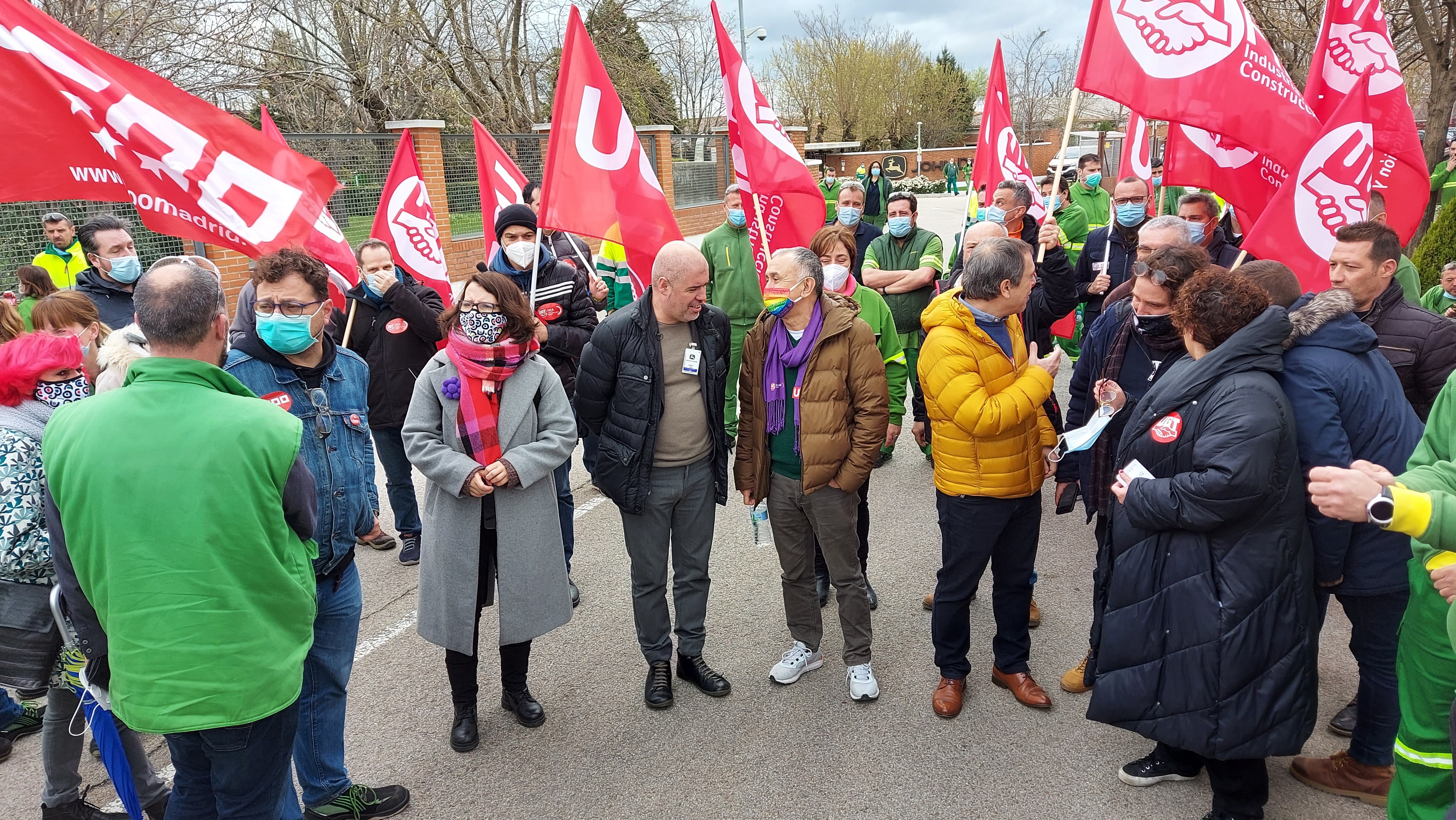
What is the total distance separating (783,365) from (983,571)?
4.03 feet

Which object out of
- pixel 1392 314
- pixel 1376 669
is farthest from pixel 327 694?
pixel 1392 314

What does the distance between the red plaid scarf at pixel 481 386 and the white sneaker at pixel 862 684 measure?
1.81m

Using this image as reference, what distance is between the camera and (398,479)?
17.6 ft

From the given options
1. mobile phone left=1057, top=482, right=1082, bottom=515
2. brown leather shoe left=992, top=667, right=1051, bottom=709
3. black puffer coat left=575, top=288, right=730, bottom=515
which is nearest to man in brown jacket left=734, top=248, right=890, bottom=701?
black puffer coat left=575, top=288, right=730, bottom=515

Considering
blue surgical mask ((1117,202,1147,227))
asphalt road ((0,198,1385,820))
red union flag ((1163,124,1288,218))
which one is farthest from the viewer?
blue surgical mask ((1117,202,1147,227))

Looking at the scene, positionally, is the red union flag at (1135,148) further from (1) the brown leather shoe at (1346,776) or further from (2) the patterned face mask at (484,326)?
(2) the patterned face mask at (484,326)

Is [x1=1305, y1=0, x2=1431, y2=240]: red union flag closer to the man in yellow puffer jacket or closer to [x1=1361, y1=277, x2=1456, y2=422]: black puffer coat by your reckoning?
[x1=1361, y1=277, x2=1456, y2=422]: black puffer coat

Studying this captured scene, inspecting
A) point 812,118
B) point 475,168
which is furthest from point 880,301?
point 812,118

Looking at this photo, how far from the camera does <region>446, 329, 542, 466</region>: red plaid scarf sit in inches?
134

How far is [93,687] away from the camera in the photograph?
2459 mm

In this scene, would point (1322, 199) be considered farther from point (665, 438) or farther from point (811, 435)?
point (665, 438)

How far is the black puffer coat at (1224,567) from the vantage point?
2.59 metres

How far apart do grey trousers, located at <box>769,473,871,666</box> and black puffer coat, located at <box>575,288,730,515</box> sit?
23.8 inches

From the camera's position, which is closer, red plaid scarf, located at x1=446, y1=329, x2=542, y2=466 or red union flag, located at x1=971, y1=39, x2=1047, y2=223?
red plaid scarf, located at x1=446, y1=329, x2=542, y2=466
